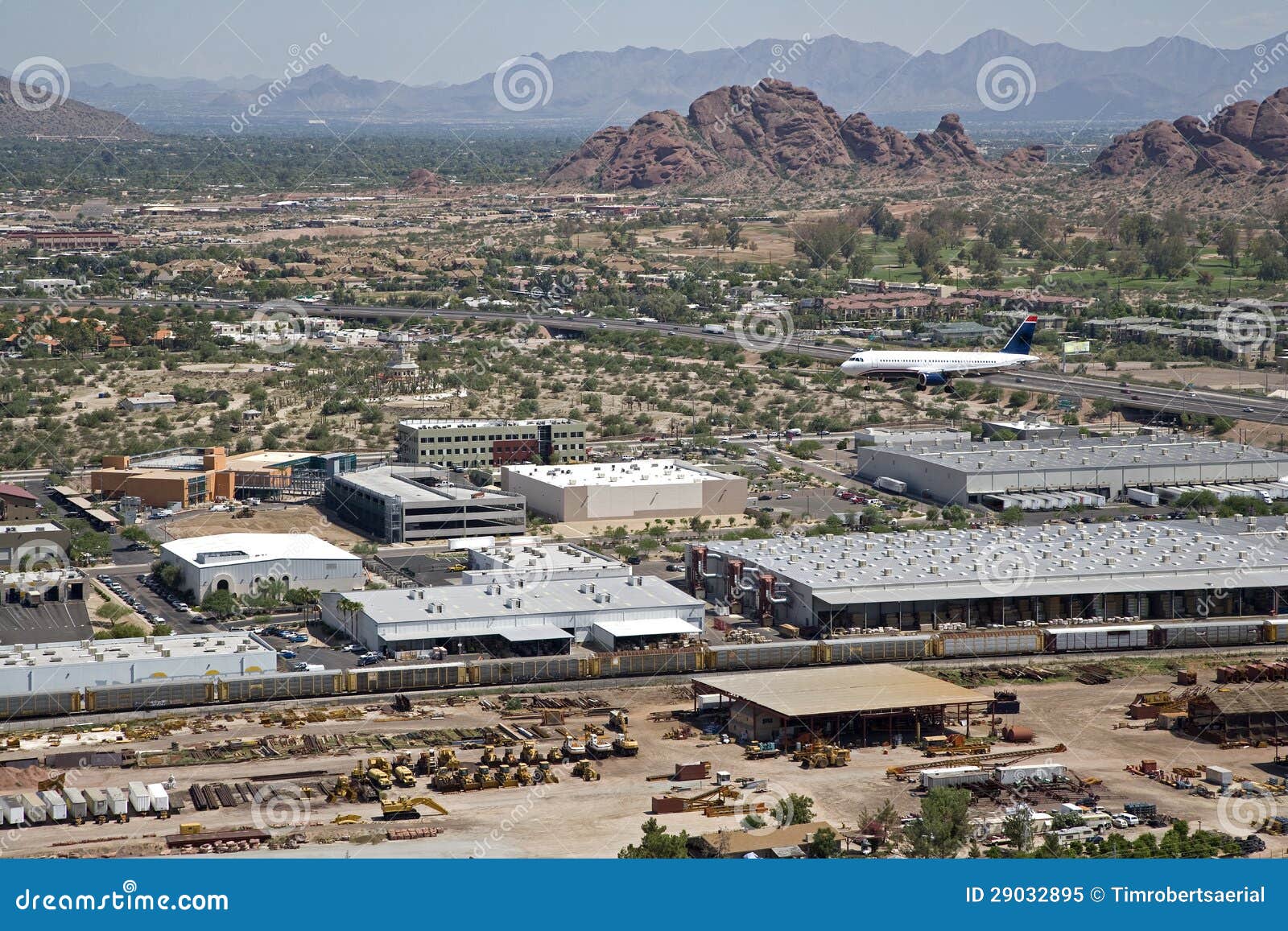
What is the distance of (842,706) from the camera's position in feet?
118

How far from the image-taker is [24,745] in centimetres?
3491

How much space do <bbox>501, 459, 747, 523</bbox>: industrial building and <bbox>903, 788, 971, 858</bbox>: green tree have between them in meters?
30.3

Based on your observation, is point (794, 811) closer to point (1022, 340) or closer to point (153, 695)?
point (153, 695)

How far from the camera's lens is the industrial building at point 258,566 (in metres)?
47.8

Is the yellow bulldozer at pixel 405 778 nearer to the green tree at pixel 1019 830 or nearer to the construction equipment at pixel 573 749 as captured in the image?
the construction equipment at pixel 573 749

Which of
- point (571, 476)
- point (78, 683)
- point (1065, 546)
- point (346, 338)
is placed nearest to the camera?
point (78, 683)

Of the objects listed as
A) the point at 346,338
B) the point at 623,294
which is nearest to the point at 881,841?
the point at 346,338

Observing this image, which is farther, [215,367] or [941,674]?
[215,367]

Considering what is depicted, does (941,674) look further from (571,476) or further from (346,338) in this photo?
(346,338)

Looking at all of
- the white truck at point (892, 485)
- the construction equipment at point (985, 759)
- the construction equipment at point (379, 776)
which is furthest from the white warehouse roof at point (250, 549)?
the white truck at point (892, 485)

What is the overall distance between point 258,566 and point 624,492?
587 inches

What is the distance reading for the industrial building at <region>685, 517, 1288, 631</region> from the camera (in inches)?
1788

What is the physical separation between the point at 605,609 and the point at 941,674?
7.80 meters

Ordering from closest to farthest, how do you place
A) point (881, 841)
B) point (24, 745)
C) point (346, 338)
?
point (881, 841)
point (24, 745)
point (346, 338)
